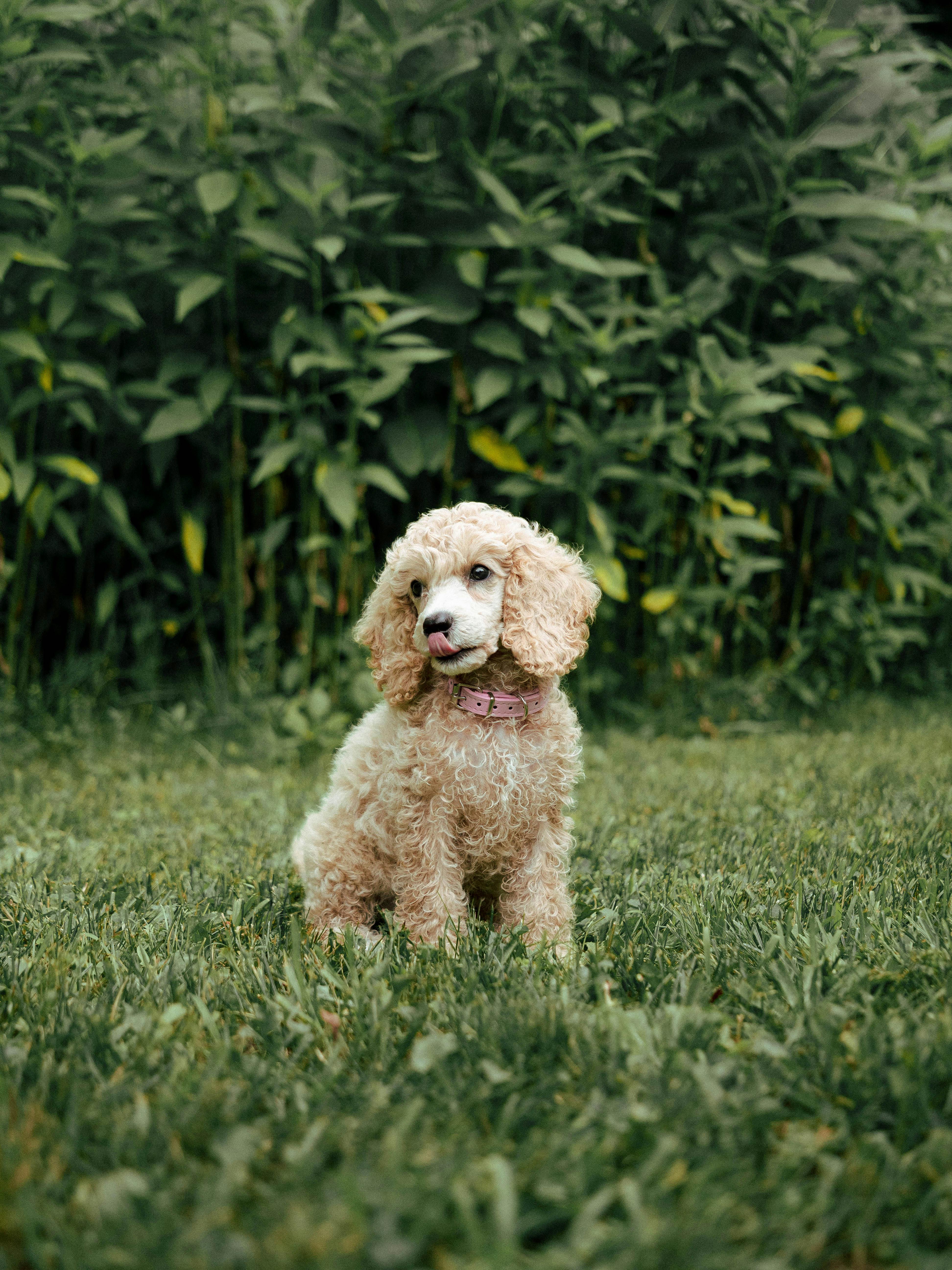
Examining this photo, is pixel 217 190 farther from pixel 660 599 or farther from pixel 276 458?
pixel 660 599

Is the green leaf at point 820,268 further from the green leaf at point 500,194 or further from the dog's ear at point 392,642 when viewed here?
the dog's ear at point 392,642

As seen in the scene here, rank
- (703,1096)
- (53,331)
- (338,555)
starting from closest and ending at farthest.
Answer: (703,1096), (53,331), (338,555)

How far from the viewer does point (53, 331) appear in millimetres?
3805

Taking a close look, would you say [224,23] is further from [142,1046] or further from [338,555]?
[142,1046]

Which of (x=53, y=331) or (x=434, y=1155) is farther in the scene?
(x=53, y=331)

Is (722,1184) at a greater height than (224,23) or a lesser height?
lesser

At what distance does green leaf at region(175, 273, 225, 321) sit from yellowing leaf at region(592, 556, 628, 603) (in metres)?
1.92

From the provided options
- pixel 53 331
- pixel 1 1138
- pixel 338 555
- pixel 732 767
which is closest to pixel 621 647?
pixel 732 767

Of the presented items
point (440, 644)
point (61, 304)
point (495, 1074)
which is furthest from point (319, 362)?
point (495, 1074)

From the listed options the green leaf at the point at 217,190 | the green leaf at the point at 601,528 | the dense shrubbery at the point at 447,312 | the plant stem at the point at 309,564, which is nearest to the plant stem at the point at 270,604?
the dense shrubbery at the point at 447,312

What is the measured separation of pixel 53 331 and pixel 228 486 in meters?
0.93

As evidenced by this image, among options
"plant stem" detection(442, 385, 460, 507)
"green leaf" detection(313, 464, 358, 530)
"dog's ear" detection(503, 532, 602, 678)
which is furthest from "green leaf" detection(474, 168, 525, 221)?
"dog's ear" detection(503, 532, 602, 678)

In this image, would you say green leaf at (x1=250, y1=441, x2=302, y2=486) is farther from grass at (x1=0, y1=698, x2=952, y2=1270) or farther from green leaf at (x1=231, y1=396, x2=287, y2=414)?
grass at (x1=0, y1=698, x2=952, y2=1270)

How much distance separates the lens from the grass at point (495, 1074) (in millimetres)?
1065
